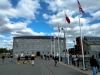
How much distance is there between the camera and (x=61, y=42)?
10088 cm

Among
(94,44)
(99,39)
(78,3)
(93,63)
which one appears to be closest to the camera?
(93,63)

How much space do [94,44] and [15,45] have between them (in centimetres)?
4540

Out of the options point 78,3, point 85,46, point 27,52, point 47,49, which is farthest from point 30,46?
point 78,3

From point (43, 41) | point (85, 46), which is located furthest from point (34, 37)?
point (85, 46)

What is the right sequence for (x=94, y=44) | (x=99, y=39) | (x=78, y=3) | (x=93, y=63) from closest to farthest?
(x=93, y=63), (x=78, y=3), (x=94, y=44), (x=99, y=39)

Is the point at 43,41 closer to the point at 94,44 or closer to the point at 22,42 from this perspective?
the point at 22,42

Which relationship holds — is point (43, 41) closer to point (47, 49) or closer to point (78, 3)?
point (47, 49)

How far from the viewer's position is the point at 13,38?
9731cm

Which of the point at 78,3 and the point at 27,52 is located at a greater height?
the point at 78,3

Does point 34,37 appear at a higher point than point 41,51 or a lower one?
higher

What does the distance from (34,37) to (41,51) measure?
10.1m

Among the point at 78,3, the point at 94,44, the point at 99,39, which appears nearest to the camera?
the point at 78,3

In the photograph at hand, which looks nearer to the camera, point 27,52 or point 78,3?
point 78,3

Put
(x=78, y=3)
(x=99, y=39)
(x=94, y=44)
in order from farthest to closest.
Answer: (x=99, y=39)
(x=94, y=44)
(x=78, y=3)
